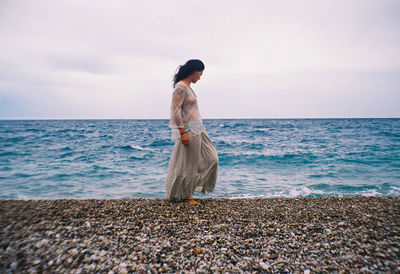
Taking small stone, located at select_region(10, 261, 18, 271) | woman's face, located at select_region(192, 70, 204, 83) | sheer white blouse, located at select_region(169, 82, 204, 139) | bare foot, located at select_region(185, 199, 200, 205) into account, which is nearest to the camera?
small stone, located at select_region(10, 261, 18, 271)

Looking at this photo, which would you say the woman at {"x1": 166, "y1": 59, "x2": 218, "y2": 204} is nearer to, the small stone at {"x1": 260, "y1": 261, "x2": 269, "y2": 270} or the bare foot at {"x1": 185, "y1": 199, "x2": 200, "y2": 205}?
the bare foot at {"x1": 185, "y1": 199, "x2": 200, "y2": 205}

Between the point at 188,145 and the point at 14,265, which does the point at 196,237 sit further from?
the point at 14,265

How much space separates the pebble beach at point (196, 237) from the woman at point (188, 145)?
1.24 feet

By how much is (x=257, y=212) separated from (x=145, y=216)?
1874mm

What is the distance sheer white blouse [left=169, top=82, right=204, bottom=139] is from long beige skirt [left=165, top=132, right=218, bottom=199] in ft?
0.51

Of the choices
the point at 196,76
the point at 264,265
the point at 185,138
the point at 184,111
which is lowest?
the point at 264,265

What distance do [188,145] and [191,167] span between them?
40cm

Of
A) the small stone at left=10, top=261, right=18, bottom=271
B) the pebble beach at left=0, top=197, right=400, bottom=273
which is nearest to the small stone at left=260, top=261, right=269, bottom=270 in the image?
the pebble beach at left=0, top=197, right=400, bottom=273

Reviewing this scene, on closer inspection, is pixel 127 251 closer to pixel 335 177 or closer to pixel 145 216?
pixel 145 216

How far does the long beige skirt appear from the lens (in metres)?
4.51

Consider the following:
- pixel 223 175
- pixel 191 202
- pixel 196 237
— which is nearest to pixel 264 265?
pixel 196 237

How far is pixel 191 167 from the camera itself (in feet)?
14.9

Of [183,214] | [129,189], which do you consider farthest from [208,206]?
[129,189]

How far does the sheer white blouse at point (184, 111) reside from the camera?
4312mm
